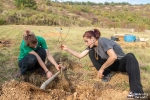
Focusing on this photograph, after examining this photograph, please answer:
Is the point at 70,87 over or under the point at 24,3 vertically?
under

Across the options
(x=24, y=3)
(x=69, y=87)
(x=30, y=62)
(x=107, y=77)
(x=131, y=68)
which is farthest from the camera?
(x=24, y=3)

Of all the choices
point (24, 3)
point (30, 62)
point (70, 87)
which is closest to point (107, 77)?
point (70, 87)

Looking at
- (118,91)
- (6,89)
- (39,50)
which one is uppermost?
(39,50)

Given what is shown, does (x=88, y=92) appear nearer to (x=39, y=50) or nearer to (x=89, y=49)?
(x=89, y=49)

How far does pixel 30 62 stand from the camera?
12.9 feet

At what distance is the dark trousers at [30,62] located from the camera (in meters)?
3.93

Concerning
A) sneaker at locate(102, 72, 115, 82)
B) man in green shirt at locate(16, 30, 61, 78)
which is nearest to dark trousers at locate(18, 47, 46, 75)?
man in green shirt at locate(16, 30, 61, 78)

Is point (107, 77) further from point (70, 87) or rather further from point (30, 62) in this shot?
point (30, 62)

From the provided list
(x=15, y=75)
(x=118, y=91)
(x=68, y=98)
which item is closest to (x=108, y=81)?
(x=118, y=91)

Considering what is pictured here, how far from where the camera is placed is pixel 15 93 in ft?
9.89

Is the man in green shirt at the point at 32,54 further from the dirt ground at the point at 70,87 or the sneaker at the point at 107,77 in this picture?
the sneaker at the point at 107,77

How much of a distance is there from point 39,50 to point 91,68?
50.0 inches

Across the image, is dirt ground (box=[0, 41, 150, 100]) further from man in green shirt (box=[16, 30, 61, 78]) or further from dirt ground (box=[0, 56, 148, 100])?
man in green shirt (box=[16, 30, 61, 78])

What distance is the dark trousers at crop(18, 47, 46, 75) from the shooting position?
3.93 m
